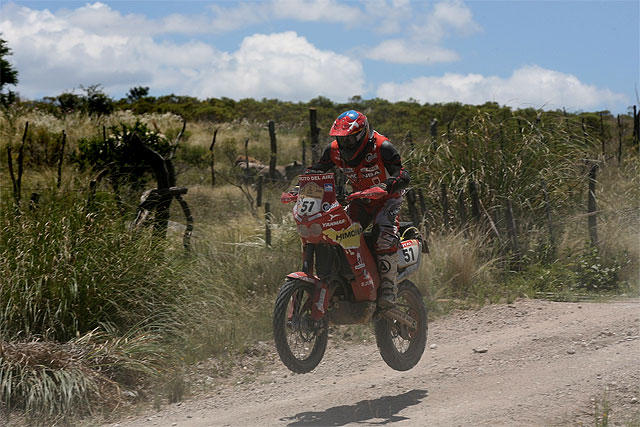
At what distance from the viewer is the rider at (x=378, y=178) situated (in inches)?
227

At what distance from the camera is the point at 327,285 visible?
5.45 metres

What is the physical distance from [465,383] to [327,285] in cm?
153

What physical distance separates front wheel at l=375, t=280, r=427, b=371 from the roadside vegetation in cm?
181

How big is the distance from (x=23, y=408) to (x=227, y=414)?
5.37ft

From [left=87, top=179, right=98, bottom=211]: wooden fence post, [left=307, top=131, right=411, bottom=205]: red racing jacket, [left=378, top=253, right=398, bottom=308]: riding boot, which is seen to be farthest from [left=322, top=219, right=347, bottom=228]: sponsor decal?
[left=87, top=179, right=98, bottom=211]: wooden fence post

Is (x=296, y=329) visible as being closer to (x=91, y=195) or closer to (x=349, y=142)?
(x=349, y=142)

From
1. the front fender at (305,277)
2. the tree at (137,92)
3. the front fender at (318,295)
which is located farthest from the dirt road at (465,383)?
the tree at (137,92)

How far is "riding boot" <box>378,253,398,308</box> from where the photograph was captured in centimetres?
582

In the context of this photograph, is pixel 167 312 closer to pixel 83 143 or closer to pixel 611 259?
pixel 611 259

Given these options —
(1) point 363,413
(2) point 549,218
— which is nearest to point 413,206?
(2) point 549,218

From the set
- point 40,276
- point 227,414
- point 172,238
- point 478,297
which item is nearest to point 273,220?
point 172,238

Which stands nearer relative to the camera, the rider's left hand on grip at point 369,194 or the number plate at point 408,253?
the rider's left hand on grip at point 369,194

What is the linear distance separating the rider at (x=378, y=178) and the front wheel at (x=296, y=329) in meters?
0.65

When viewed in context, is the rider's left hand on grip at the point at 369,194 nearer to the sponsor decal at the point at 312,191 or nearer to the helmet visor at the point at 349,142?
the sponsor decal at the point at 312,191
